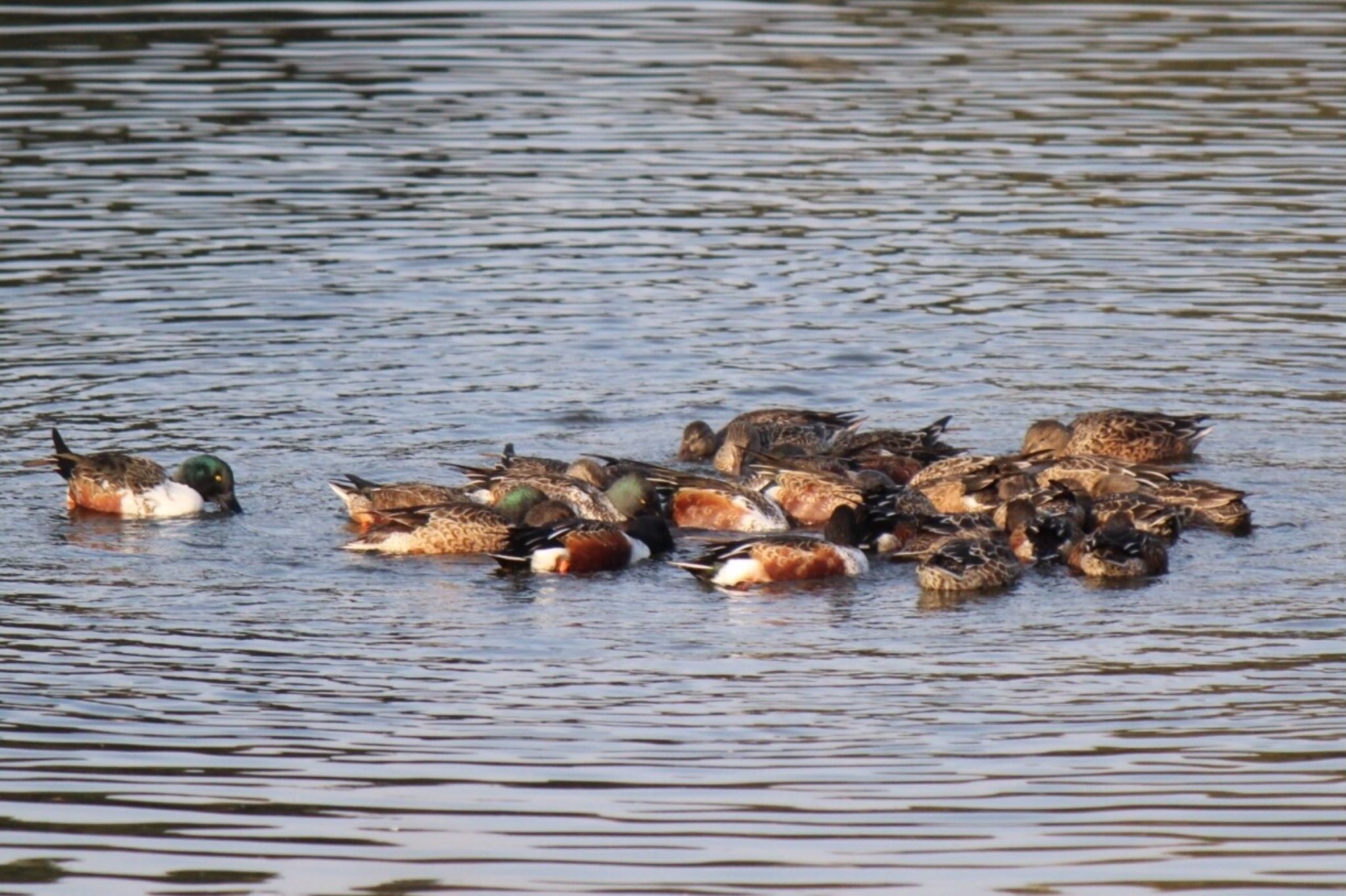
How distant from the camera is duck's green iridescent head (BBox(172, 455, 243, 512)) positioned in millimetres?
13094

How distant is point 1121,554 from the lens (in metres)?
11.8

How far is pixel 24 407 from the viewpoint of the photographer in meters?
15.5

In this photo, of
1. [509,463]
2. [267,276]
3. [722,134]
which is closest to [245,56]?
[722,134]

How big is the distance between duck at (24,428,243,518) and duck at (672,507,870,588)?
2.89 m

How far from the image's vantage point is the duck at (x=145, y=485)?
13.1 m

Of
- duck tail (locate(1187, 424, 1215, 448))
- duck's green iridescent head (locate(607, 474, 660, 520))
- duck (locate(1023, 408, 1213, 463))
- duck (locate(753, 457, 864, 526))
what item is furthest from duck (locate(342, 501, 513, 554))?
duck tail (locate(1187, 424, 1215, 448))

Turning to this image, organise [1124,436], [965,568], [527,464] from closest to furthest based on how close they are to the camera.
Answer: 1. [965,568]
2. [527,464]
3. [1124,436]

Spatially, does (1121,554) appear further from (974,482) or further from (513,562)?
(513,562)

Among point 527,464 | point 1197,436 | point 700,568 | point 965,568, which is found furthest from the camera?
point 1197,436

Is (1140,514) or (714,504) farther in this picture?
(714,504)

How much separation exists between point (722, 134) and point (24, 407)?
11.1 meters

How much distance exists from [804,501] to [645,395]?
2748 mm

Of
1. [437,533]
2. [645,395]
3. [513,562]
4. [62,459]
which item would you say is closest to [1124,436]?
[645,395]

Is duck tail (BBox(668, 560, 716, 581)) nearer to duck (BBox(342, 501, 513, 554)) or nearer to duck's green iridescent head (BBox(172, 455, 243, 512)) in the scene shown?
duck (BBox(342, 501, 513, 554))
